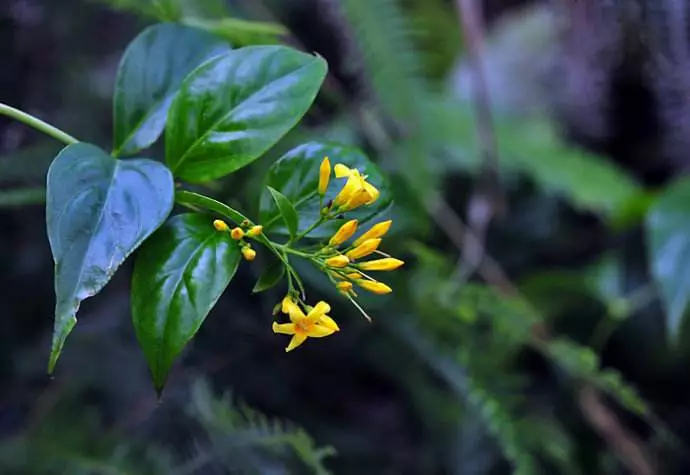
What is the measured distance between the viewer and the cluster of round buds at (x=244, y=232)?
0.34 meters

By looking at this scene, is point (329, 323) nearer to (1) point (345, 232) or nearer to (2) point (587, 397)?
(1) point (345, 232)

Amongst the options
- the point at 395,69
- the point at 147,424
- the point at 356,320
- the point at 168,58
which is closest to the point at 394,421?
the point at 356,320

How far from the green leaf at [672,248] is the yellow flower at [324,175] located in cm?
42

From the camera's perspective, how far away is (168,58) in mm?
441

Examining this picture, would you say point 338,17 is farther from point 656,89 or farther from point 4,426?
point 4,426

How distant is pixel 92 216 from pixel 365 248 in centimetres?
13

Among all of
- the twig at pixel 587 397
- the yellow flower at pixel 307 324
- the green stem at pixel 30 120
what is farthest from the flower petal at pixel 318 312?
the twig at pixel 587 397

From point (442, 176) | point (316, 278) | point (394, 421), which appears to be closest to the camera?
point (316, 278)

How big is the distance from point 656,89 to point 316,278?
69 cm

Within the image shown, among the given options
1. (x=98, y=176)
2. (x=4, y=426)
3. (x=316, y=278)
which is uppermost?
(x=98, y=176)

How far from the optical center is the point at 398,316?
0.71 metres

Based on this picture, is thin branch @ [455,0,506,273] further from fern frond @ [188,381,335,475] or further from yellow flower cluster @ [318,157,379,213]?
yellow flower cluster @ [318,157,379,213]

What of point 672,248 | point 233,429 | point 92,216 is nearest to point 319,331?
point 92,216

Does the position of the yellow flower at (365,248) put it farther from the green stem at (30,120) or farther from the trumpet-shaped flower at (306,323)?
the green stem at (30,120)
